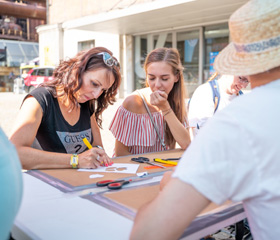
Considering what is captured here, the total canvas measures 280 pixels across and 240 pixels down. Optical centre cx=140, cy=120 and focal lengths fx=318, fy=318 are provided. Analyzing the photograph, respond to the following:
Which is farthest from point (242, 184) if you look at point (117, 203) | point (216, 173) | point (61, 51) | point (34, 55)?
point (34, 55)

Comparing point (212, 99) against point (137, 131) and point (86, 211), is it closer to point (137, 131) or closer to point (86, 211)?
point (137, 131)

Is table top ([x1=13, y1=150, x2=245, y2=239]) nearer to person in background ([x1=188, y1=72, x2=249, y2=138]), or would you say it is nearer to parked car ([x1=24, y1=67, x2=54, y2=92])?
person in background ([x1=188, y1=72, x2=249, y2=138])

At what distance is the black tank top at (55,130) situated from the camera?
187 centimetres

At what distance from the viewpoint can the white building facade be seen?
906 cm

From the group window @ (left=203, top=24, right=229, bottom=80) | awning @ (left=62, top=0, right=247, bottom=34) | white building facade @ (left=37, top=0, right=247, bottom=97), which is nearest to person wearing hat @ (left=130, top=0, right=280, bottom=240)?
white building facade @ (left=37, top=0, right=247, bottom=97)

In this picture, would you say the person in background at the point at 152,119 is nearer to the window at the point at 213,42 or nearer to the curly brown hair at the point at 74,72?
the curly brown hair at the point at 74,72

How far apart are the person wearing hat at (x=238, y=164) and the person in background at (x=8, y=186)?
30 centimetres

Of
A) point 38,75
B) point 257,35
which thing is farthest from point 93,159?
point 38,75

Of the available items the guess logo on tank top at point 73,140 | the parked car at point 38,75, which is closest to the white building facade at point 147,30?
the parked car at point 38,75

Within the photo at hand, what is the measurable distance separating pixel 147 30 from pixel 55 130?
1041 centimetres

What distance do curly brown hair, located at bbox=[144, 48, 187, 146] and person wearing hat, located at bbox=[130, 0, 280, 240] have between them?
165cm

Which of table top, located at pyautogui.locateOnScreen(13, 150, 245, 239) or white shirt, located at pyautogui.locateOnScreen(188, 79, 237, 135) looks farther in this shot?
white shirt, located at pyautogui.locateOnScreen(188, 79, 237, 135)

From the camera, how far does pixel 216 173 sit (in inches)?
28.5

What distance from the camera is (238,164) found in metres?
0.73
